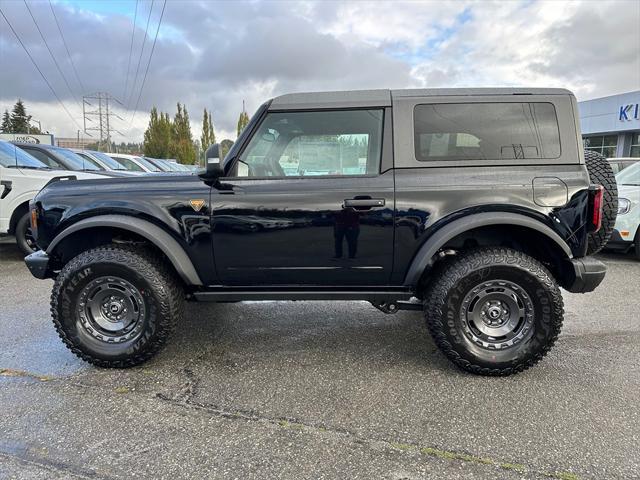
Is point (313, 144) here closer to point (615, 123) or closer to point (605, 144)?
point (615, 123)

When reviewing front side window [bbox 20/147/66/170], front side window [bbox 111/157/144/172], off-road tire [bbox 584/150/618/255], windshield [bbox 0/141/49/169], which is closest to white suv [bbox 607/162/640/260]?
off-road tire [bbox 584/150/618/255]

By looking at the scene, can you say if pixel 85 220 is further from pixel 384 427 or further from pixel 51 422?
pixel 384 427

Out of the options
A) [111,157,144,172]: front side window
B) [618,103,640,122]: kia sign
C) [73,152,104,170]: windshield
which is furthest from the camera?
[618,103,640,122]: kia sign

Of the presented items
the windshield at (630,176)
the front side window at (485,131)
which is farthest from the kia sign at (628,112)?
the front side window at (485,131)

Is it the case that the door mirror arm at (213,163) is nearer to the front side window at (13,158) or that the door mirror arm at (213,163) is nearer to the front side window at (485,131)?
the front side window at (485,131)

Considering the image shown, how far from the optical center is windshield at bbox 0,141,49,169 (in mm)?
6371

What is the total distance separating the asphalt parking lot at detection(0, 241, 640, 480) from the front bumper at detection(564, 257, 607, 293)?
63 cm

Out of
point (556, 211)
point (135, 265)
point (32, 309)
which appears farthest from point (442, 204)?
point (32, 309)

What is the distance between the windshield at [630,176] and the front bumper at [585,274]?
4424 millimetres

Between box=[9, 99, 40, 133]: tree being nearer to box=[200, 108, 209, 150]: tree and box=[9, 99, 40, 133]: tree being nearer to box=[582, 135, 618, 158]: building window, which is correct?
box=[200, 108, 209, 150]: tree

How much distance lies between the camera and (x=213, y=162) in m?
2.93

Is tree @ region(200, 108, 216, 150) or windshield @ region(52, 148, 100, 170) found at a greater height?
tree @ region(200, 108, 216, 150)

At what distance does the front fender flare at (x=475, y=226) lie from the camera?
2.84 metres

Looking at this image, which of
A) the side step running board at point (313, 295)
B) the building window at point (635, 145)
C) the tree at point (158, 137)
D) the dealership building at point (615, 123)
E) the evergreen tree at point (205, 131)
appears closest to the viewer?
the side step running board at point (313, 295)
